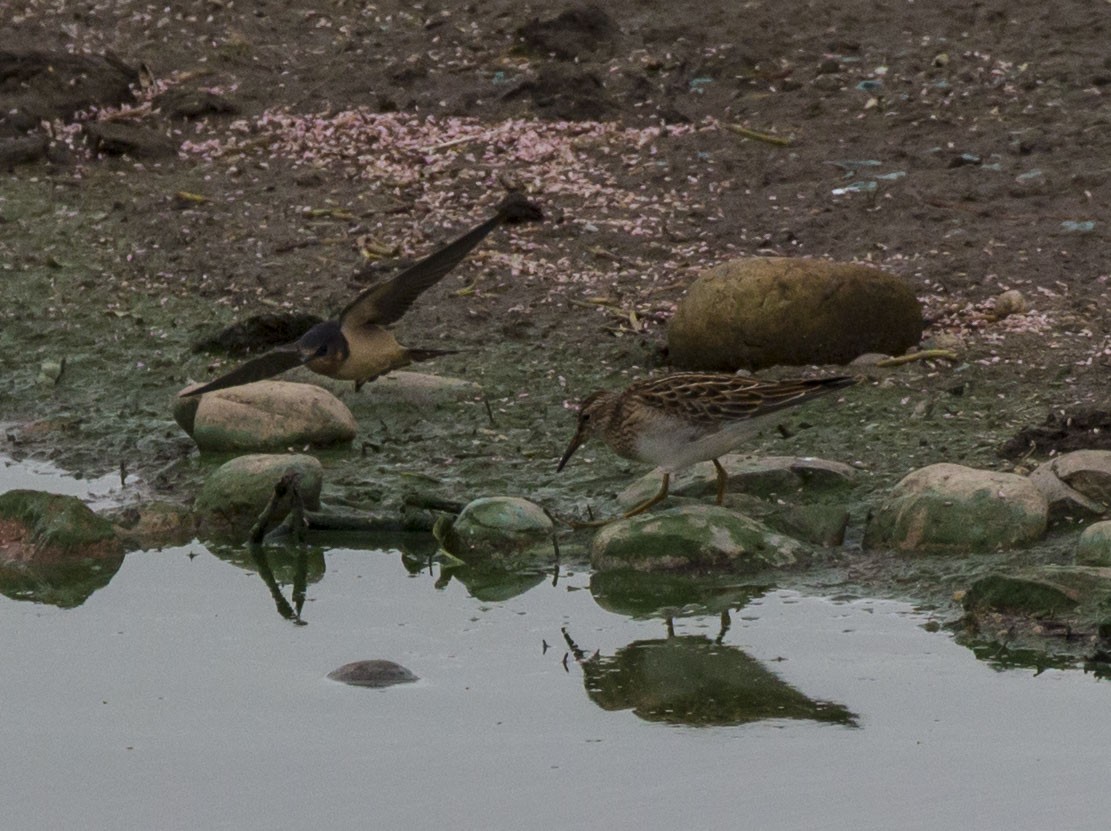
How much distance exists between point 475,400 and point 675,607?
9.10 ft

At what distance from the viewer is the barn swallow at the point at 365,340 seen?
346 inches

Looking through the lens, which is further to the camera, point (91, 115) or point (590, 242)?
point (91, 115)

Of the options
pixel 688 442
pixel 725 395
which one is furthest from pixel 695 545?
pixel 725 395

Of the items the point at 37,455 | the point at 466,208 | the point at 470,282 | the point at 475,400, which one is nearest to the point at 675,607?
the point at 475,400

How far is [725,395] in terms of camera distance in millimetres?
7930

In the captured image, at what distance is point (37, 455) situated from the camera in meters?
9.32

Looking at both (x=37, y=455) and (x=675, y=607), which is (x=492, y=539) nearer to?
(x=675, y=607)

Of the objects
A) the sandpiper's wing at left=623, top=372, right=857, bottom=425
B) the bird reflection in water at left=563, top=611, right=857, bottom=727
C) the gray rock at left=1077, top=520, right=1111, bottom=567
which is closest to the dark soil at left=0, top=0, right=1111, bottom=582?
the sandpiper's wing at left=623, top=372, right=857, bottom=425

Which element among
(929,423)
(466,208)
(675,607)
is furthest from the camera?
(466,208)

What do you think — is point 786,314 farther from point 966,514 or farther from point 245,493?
point 245,493

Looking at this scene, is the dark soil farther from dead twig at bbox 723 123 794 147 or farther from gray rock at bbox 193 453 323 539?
gray rock at bbox 193 453 323 539

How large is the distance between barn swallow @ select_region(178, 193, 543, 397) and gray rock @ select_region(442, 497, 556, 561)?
135cm

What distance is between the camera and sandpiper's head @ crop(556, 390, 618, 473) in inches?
322

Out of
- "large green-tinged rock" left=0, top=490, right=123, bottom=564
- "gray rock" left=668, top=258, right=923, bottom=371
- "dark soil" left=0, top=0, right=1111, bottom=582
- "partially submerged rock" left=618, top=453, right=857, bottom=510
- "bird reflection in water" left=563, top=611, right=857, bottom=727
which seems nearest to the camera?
"bird reflection in water" left=563, top=611, right=857, bottom=727
